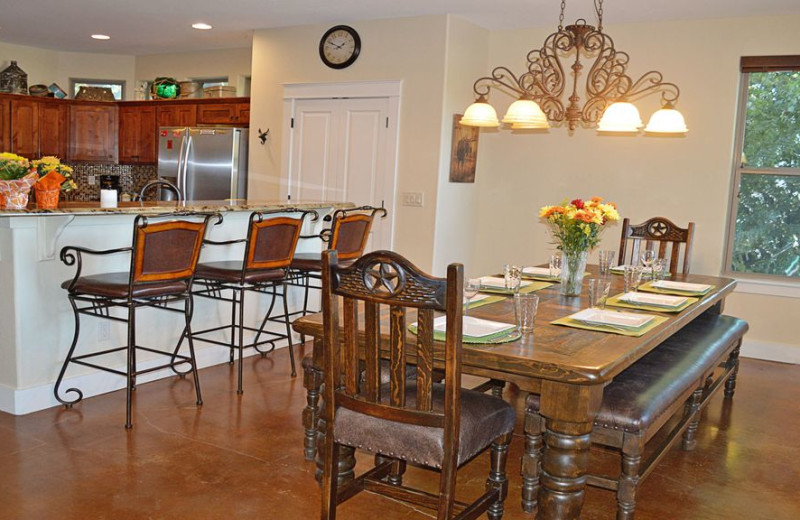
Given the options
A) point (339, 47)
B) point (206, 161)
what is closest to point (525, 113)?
point (339, 47)

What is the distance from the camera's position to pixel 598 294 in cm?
326

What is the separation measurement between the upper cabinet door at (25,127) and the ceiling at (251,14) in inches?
28.3

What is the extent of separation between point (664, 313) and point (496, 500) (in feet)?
3.80

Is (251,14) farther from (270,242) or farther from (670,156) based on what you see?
(670,156)

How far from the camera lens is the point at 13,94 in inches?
316

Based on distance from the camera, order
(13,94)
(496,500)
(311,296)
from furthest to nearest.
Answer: (13,94), (311,296), (496,500)

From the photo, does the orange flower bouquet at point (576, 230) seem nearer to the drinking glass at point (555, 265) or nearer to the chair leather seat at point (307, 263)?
the drinking glass at point (555, 265)

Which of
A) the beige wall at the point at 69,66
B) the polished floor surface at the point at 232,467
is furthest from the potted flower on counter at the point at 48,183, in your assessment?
the beige wall at the point at 69,66

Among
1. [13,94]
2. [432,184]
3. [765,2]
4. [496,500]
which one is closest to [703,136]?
[765,2]

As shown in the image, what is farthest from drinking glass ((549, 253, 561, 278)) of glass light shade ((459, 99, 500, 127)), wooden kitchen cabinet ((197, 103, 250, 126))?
wooden kitchen cabinet ((197, 103, 250, 126))

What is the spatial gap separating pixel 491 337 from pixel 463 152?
3991mm

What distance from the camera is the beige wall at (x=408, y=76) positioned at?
5996 mm

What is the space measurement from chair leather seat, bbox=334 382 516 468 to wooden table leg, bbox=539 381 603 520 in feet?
0.65

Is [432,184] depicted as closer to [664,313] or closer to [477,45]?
[477,45]
